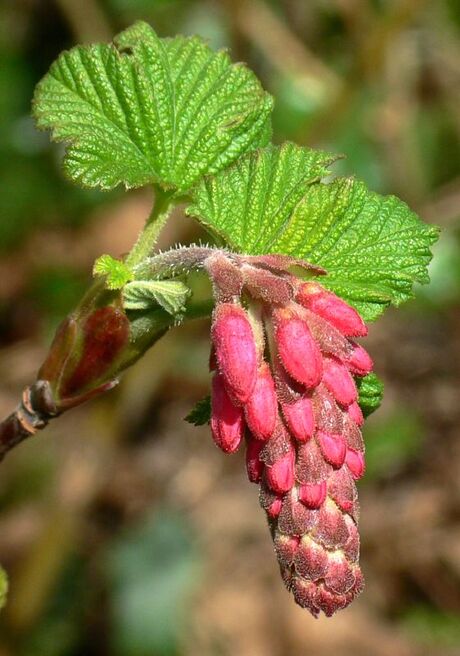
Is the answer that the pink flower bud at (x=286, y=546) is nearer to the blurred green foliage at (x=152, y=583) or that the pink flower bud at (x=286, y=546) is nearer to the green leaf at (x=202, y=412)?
the green leaf at (x=202, y=412)

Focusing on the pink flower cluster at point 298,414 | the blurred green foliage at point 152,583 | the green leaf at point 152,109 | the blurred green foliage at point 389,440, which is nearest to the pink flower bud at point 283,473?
the pink flower cluster at point 298,414

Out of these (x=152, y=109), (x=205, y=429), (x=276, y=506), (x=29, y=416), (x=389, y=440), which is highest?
(x=152, y=109)

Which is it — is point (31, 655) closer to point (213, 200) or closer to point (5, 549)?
point (5, 549)

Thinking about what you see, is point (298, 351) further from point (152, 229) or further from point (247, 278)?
point (152, 229)

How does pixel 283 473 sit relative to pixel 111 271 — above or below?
below

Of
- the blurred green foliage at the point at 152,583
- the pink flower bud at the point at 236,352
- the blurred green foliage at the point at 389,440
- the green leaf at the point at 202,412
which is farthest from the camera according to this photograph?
the blurred green foliage at the point at 389,440

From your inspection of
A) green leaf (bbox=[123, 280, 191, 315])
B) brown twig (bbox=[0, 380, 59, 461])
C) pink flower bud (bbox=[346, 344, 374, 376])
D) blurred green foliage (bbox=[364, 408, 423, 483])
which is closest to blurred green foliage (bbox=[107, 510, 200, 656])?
blurred green foliage (bbox=[364, 408, 423, 483])

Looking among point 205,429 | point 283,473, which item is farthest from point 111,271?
point 205,429
